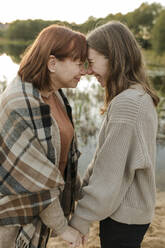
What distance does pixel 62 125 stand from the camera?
1.54m

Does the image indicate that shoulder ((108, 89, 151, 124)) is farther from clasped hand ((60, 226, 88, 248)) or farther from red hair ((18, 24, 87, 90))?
clasped hand ((60, 226, 88, 248))

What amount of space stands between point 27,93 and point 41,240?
86 cm

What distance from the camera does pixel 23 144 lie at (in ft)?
4.16

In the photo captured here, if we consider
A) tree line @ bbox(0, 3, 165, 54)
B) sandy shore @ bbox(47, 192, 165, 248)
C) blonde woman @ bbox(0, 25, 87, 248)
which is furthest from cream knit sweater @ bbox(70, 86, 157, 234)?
tree line @ bbox(0, 3, 165, 54)

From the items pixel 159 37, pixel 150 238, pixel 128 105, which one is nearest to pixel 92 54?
pixel 128 105

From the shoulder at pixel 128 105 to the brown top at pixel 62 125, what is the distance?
33 cm

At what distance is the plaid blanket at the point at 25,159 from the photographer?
4.15ft

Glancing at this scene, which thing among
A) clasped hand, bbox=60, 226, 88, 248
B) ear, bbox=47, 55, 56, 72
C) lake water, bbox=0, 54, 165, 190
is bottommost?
lake water, bbox=0, 54, 165, 190

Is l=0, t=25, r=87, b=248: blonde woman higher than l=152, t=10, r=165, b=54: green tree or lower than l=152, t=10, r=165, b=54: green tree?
higher

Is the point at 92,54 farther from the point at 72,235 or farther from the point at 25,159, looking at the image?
the point at 72,235

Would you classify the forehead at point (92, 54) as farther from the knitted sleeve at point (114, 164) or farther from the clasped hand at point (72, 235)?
the clasped hand at point (72, 235)

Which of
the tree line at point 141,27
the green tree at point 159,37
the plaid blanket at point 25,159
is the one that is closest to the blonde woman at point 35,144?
the plaid blanket at point 25,159

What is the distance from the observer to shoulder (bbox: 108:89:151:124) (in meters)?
1.29

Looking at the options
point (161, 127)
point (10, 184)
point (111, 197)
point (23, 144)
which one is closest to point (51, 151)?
point (23, 144)
